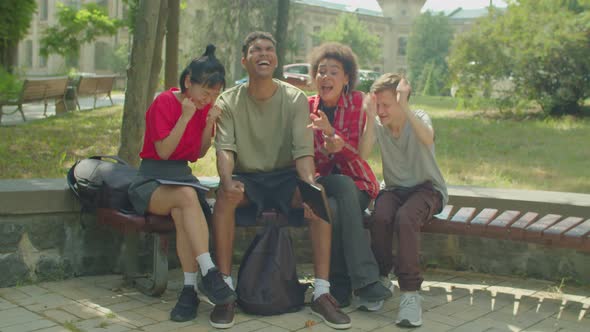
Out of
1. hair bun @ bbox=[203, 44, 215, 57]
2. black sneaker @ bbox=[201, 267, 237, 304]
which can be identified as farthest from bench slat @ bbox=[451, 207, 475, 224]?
hair bun @ bbox=[203, 44, 215, 57]

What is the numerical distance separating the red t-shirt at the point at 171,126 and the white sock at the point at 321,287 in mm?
1021

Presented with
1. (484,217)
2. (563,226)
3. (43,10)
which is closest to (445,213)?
(484,217)

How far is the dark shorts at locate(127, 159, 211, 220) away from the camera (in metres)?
4.07

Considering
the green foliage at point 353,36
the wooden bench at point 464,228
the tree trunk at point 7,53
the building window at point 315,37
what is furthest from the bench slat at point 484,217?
the building window at point 315,37

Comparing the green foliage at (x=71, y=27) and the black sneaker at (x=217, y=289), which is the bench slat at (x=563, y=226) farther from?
the green foliage at (x=71, y=27)

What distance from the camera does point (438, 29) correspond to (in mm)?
74312

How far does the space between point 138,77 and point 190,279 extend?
2207 millimetres

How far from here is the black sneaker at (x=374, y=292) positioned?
4070mm

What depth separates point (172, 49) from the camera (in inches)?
391

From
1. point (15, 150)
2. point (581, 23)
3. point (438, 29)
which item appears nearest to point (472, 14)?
point (438, 29)

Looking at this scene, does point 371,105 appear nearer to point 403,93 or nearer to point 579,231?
point 403,93

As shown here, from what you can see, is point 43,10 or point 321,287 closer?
point 321,287

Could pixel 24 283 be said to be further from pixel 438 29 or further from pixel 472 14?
pixel 472 14

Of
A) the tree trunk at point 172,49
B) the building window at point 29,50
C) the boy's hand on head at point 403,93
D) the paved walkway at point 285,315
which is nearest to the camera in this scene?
the paved walkway at point 285,315
